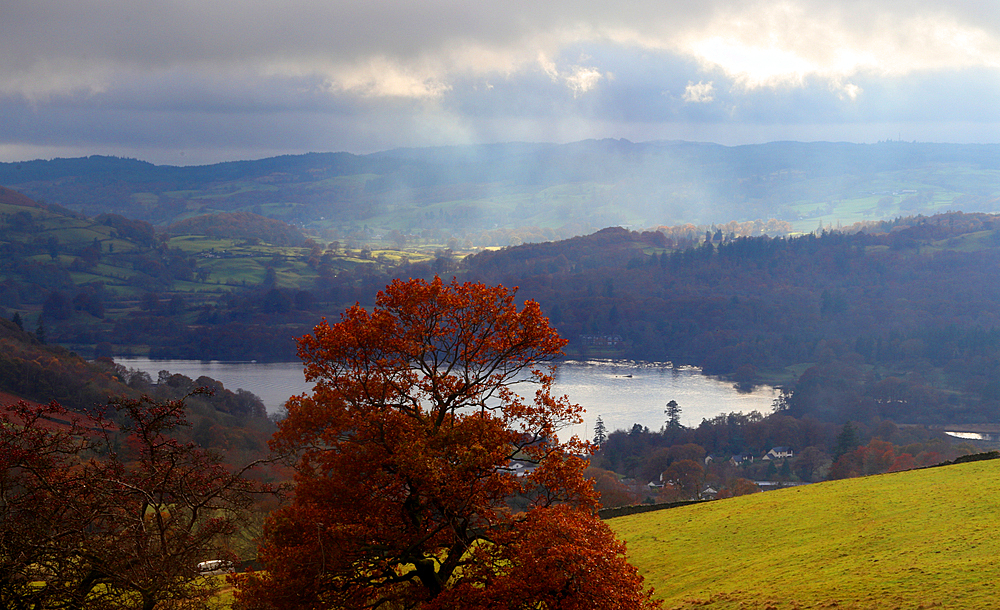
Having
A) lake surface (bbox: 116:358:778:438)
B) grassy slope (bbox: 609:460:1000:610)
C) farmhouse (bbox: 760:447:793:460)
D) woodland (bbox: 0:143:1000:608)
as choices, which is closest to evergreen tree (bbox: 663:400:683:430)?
woodland (bbox: 0:143:1000:608)

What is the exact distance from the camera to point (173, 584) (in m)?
10.2

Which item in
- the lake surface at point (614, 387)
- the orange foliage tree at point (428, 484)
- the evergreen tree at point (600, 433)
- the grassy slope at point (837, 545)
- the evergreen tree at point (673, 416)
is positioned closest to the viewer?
the orange foliage tree at point (428, 484)

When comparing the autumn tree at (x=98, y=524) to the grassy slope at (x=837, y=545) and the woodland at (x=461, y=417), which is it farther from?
the grassy slope at (x=837, y=545)

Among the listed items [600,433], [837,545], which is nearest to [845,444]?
[600,433]

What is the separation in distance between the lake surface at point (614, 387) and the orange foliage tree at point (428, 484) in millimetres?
81843

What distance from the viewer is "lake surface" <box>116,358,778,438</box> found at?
115 m

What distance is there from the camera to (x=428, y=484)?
40.1 feet

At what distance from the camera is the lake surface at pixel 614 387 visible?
115125 millimetres

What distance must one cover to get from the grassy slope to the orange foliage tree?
5.40 meters

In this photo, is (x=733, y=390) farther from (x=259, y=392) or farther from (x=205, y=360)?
(x=205, y=360)

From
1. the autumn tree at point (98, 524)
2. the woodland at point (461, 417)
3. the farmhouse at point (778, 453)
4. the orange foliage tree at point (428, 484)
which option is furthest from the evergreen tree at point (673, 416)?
the autumn tree at point (98, 524)

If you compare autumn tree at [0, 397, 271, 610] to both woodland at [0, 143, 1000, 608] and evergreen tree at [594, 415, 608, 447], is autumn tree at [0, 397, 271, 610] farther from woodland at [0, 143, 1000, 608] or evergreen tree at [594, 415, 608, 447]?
evergreen tree at [594, 415, 608, 447]

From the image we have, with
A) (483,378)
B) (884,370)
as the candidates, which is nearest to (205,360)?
(884,370)

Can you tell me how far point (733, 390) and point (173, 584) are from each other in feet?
483
